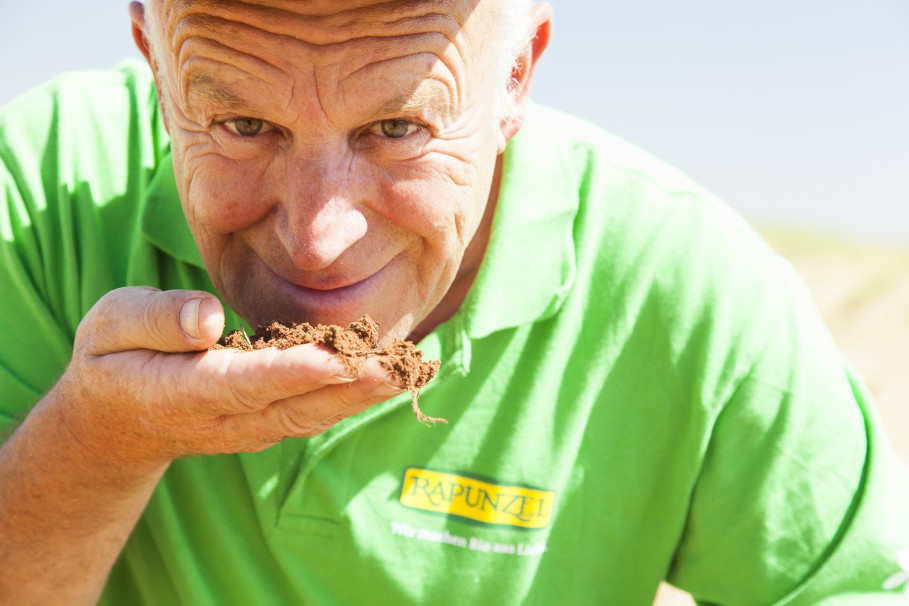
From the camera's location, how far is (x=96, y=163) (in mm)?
2834

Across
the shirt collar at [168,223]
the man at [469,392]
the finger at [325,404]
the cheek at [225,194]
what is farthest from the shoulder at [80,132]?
the finger at [325,404]

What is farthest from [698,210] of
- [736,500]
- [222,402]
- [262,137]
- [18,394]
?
[18,394]

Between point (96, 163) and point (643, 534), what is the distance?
206 cm

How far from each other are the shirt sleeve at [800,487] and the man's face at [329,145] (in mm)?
1012

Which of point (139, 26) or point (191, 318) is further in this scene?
point (139, 26)

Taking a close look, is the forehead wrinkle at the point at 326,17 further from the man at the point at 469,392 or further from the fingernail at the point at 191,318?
the fingernail at the point at 191,318

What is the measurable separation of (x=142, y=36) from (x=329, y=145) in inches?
33.8

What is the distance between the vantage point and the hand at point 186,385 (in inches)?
70.6

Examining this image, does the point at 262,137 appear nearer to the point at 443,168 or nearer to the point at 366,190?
the point at 366,190

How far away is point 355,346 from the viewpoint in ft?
5.90

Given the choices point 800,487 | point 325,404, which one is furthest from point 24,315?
point 800,487

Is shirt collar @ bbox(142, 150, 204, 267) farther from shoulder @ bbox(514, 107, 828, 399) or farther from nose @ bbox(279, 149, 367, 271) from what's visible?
shoulder @ bbox(514, 107, 828, 399)

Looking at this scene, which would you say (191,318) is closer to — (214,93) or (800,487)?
(214,93)

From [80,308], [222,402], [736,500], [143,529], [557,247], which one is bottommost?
[143,529]
